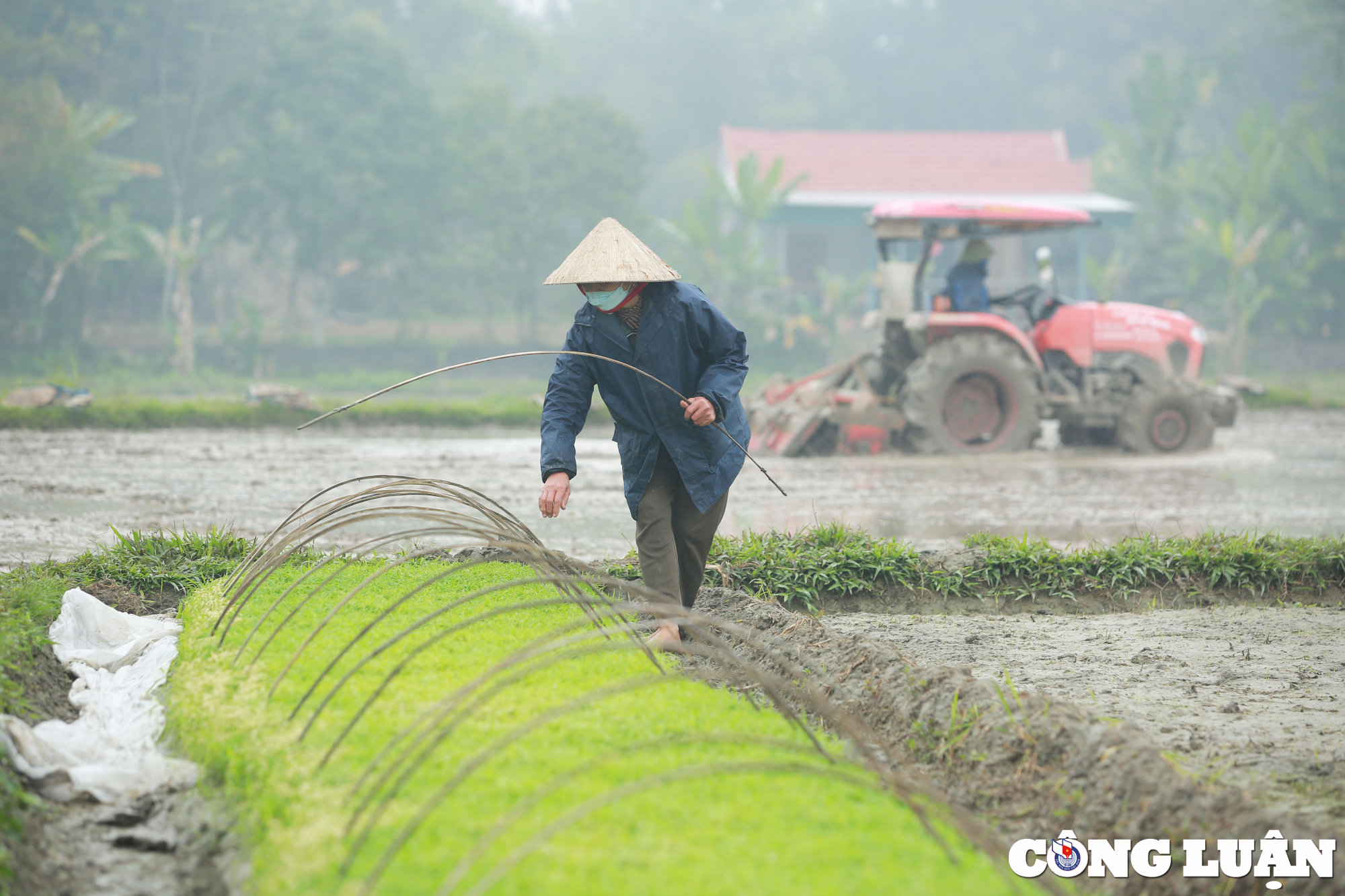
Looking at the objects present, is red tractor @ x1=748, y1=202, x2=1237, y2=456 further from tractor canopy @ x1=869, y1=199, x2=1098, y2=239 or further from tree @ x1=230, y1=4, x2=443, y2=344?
tree @ x1=230, y1=4, x2=443, y2=344

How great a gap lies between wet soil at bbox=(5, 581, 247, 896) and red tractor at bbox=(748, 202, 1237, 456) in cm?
840

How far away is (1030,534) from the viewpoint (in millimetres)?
6984

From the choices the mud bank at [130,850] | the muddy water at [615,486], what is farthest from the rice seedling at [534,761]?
the muddy water at [615,486]

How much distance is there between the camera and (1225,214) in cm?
2356

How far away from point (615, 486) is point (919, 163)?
776 inches

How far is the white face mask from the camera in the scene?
161 inches

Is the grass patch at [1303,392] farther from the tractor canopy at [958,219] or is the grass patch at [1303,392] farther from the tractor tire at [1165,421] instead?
the tractor canopy at [958,219]

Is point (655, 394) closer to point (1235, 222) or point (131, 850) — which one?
point (131, 850)

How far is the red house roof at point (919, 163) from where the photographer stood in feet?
83.9

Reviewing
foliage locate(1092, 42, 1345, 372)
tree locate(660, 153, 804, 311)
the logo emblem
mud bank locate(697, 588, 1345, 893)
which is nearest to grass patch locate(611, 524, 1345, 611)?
mud bank locate(697, 588, 1345, 893)

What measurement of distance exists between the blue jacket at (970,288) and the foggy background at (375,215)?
32.8 ft

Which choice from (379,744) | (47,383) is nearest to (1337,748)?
(379,744)

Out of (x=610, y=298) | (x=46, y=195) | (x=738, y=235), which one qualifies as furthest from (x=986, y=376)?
(x=46, y=195)

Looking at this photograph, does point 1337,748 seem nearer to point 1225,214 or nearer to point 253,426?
point 253,426
